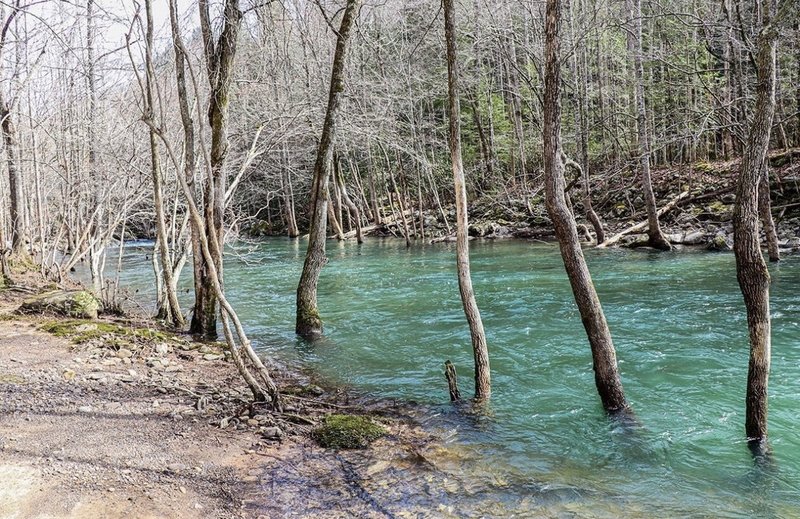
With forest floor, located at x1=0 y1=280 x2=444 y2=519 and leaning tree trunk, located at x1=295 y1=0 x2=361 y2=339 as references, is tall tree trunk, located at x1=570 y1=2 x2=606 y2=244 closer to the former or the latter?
leaning tree trunk, located at x1=295 y1=0 x2=361 y2=339

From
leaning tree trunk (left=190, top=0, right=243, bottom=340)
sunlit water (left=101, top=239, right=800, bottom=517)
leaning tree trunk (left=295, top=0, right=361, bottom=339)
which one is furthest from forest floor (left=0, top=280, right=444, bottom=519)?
leaning tree trunk (left=295, top=0, right=361, bottom=339)

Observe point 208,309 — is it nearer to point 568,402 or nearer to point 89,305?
point 89,305

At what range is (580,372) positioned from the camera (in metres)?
7.16

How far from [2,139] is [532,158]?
1046 inches

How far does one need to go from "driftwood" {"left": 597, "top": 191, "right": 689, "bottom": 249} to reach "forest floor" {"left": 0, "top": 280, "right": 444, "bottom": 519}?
1583 cm

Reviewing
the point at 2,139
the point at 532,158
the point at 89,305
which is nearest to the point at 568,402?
the point at 89,305

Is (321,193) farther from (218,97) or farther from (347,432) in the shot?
(347,432)

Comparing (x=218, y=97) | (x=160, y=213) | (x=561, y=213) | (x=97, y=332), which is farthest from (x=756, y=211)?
(x=97, y=332)

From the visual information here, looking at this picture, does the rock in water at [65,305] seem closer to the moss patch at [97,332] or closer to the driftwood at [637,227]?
the moss patch at [97,332]

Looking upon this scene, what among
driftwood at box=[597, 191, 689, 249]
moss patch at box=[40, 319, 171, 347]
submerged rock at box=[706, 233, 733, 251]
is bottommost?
moss patch at box=[40, 319, 171, 347]

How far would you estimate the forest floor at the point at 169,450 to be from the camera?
142 inches

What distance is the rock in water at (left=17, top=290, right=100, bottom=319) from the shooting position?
9555 millimetres

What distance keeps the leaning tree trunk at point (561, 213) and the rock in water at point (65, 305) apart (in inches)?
322

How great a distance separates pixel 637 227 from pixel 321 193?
1540 centimetres
